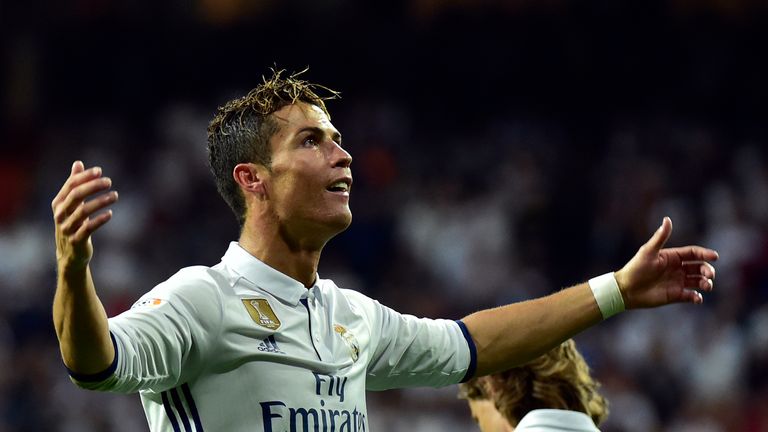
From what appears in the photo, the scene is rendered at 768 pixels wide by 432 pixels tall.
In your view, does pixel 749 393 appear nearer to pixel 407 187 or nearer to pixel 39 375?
pixel 407 187

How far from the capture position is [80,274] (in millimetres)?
2736

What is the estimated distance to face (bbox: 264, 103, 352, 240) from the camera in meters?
3.61

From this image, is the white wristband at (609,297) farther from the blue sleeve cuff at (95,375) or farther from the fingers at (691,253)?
the blue sleeve cuff at (95,375)

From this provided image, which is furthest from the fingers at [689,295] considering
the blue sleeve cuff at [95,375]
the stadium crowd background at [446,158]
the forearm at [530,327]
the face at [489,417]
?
the stadium crowd background at [446,158]

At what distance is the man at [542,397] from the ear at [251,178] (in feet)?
3.84

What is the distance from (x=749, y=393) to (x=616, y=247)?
1.87 m

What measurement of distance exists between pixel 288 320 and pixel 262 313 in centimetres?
9

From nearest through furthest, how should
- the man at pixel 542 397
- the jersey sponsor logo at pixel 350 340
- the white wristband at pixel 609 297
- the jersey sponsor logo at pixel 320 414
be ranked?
the jersey sponsor logo at pixel 320 414 < the jersey sponsor logo at pixel 350 340 < the white wristband at pixel 609 297 < the man at pixel 542 397

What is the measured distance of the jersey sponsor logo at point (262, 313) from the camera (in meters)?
3.38

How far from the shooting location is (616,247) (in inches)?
417

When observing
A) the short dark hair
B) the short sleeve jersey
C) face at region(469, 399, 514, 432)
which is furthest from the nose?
face at region(469, 399, 514, 432)

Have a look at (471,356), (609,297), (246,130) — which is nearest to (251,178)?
(246,130)

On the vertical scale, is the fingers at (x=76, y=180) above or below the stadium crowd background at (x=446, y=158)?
below

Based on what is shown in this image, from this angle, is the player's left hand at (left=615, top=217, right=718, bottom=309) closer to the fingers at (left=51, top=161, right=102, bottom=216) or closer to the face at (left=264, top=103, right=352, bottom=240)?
the face at (left=264, top=103, right=352, bottom=240)
